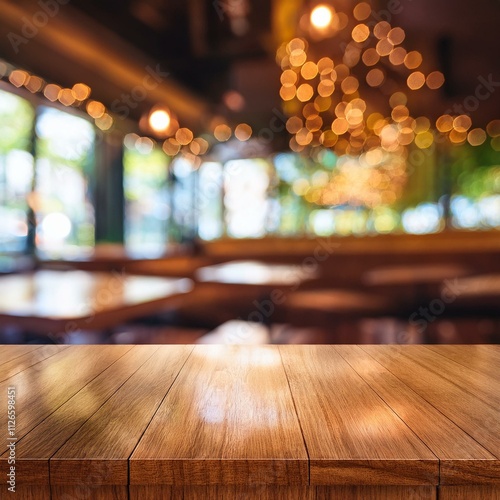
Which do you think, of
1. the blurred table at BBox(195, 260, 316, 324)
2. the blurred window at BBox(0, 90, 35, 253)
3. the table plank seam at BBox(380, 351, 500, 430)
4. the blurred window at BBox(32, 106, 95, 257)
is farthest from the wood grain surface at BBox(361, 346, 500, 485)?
the blurred window at BBox(32, 106, 95, 257)

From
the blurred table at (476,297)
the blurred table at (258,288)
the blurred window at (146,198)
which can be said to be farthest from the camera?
the blurred window at (146,198)

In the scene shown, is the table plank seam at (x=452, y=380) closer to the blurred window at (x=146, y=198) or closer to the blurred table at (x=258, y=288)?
the blurred table at (x=258, y=288)

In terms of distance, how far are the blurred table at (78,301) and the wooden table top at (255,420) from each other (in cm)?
52

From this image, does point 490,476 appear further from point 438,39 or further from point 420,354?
point 438,39

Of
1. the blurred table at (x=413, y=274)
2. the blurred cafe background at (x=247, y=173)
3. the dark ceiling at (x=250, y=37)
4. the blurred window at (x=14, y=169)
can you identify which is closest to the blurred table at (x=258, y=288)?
the blurred cafe background at (x=247, y=173)

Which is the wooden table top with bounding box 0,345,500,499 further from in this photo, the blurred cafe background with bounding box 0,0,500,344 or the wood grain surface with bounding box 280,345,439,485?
the blurred cafe background with bounding box 0,0,500,344

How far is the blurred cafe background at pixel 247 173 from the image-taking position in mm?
3393

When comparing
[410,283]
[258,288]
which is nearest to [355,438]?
[258,288]

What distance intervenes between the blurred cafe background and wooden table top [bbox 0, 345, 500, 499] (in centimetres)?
79

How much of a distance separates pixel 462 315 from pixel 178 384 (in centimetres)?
348

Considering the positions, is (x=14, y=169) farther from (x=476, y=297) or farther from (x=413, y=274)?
(x=476, y=297)

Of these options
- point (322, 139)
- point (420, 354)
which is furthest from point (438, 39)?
point (420, 354)

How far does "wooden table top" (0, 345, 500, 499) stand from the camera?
2.38 feet

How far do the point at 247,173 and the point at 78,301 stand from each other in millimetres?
8306
